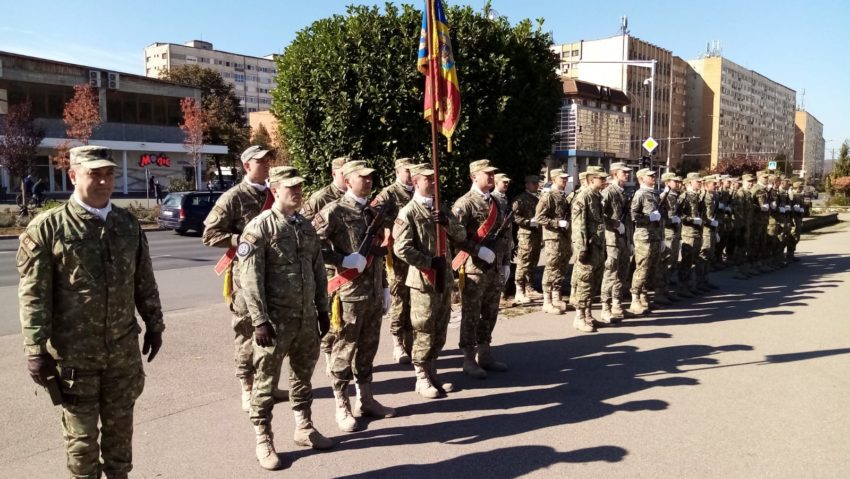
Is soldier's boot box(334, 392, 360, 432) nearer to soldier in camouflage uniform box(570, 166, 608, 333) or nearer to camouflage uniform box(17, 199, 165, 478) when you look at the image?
camouflage uniform box(17, 199, 165, 478)

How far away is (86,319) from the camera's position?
3492mm

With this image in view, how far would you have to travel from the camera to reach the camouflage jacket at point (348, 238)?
5.21m

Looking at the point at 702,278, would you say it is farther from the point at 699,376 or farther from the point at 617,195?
the point at 699,376

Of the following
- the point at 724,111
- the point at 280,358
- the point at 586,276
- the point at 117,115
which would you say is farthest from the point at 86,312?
the point at 724,111

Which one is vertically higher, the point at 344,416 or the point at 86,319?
the point at 86,319

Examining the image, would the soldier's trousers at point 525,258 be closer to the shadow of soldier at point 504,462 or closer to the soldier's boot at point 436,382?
the soldier's boot at point 436,382

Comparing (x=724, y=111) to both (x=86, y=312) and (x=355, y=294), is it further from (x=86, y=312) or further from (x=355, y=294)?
(x=86, y=312)

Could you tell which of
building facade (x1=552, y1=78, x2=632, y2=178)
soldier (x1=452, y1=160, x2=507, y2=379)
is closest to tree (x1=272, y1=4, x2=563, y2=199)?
soldier (x1=452, y1=160, x2=507, y2=379)

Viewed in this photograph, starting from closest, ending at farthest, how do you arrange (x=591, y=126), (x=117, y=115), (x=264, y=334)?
(x=264, y=334), (x=117, y=115), (x=591, y=126)

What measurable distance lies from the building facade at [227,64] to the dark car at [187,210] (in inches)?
3180

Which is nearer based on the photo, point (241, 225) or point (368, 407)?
point (368, 407)

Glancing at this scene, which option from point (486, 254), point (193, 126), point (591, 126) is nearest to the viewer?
point (486, 254)

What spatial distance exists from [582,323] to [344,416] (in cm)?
434

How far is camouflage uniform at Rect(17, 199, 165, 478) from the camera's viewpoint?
11.0 feet
